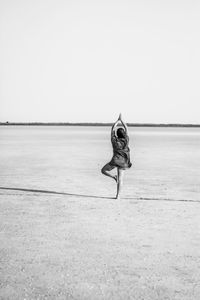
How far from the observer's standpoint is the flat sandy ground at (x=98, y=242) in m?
4.93

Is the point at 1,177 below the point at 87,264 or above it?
below

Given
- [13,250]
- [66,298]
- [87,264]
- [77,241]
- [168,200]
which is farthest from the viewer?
[168,200]

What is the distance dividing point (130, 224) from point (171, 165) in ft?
39.8

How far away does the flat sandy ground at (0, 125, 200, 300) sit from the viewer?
4.93m

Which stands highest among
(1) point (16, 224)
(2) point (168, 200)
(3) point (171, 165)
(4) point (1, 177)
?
(1) point (16, 224)

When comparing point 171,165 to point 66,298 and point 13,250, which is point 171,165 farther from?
point 66,298

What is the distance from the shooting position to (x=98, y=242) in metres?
6.71

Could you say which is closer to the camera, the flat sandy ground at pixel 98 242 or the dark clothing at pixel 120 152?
the flat sandy ground at pixel 98 242

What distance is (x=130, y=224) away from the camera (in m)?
7.92

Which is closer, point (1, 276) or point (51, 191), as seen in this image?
point (1, 276)

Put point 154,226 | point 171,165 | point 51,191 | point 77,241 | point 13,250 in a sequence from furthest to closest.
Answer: point 171,165
point 51,191
point 154,226
point 77,241
point 13,250

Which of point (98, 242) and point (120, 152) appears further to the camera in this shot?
point (120, 152)

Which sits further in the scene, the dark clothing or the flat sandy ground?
Result: the dark clothing

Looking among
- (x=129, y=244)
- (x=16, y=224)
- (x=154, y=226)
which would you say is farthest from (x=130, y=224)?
(x=16, y=224)
